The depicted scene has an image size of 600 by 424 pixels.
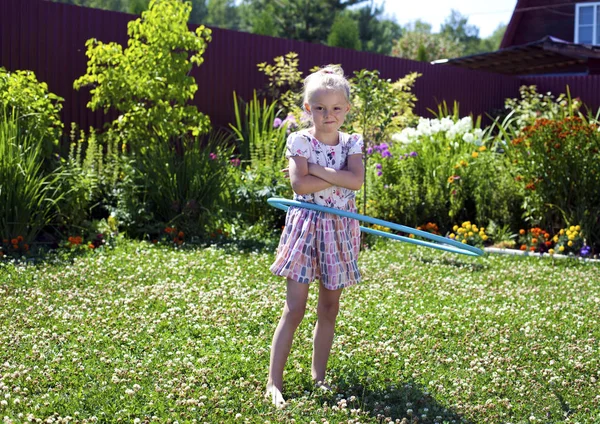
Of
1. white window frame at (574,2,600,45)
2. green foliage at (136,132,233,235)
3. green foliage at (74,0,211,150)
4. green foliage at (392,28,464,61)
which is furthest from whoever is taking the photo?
green foliage at (392,28,464,61)

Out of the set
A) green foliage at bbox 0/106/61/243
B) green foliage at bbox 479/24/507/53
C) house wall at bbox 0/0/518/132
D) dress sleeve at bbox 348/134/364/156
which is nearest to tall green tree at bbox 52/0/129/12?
green foliage at bbox 479/24/507/53

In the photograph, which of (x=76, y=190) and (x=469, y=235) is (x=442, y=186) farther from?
(x=76, y=190)

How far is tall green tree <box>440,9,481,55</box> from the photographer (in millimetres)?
60625

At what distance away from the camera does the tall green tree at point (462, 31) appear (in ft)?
199

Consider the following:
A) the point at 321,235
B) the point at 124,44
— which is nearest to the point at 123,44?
the point at 124,44

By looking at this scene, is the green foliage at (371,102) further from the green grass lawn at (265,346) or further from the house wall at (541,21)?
the house wall at (541,21)

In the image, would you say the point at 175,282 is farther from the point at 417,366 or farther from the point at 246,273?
the point at 417,366

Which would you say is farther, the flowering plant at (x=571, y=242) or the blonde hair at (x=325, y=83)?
the flowering plant at (x=571, y=242)

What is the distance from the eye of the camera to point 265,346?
12.4ft

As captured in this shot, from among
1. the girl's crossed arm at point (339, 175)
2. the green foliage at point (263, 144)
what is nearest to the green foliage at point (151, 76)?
the green foliage at point (263, 144)

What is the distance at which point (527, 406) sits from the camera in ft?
10.3

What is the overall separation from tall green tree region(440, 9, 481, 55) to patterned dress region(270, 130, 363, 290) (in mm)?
57755

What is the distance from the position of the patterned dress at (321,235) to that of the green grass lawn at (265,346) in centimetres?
51

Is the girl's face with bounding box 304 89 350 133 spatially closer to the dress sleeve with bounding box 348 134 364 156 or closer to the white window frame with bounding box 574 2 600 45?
the dress sleeve with bounding box 348 134 364 156
